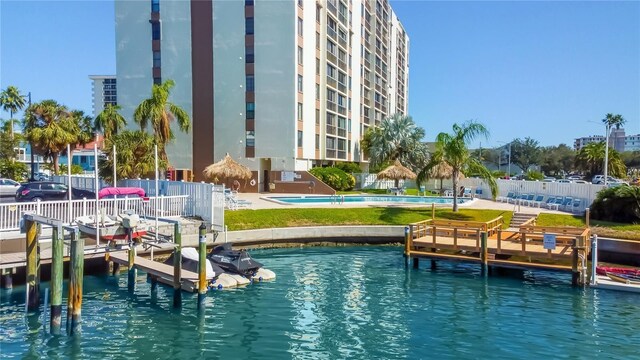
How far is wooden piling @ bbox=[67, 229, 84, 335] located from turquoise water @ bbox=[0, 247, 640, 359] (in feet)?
1.31

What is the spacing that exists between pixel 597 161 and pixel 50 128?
237 feet

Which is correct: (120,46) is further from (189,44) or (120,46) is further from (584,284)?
(584,284)

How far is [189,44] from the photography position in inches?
2029

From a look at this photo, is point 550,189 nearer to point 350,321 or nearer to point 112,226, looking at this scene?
point 350,321

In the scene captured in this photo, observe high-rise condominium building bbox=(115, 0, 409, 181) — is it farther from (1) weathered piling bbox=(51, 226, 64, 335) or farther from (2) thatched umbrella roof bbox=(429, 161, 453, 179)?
(1) weathered piling bbox=(51, 226, 64, 335)

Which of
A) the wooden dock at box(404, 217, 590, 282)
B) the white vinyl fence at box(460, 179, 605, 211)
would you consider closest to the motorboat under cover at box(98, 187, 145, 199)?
the wooden dock at box(404, 217, 590, 282)

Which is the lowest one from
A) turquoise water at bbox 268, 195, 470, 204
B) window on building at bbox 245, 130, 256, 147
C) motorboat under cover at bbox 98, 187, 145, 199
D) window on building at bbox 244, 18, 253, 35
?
turquoise water at bbox 268, 195, 470, 204

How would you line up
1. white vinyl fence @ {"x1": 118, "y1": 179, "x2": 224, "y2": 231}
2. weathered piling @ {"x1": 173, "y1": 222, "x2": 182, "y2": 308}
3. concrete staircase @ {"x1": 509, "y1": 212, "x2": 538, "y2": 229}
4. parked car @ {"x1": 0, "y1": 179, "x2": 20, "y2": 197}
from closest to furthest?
weathered piling @ {"x1": 173, "y1": 222, "x2": 182, "y2": 308} → white vinyl fence @ {"x1": 118, "y1": 179, "x2": 224, "y2": 231} → concrete staircase @ {"x1": 509, "y1": 212, "x2": 538, "y2": 229} → parked car @ {"x1": 0, "y1": 179, "x2": 20, "y2": 197}

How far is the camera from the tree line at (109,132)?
3684 centimetres

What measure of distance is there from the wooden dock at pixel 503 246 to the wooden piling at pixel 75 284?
14.3 meters

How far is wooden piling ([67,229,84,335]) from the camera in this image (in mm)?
13234

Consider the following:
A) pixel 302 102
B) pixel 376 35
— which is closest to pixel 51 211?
pixel 302 102

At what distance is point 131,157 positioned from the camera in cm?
3653

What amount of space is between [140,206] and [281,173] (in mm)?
28235
